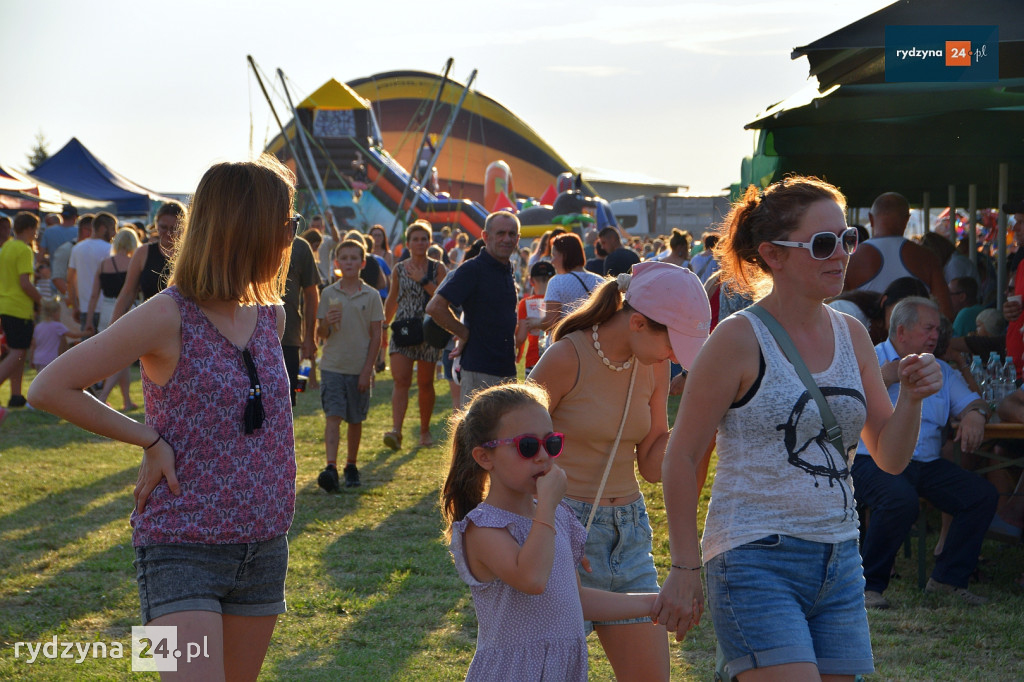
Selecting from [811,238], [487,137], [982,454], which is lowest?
[982,454]

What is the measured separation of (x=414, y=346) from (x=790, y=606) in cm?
727

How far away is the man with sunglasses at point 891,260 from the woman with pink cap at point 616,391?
460 cm

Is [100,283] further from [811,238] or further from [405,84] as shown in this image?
[405,84]

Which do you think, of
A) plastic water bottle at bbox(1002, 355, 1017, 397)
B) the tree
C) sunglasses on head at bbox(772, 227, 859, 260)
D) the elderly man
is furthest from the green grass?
the tree

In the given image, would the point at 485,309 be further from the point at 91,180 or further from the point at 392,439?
the point at 91,180

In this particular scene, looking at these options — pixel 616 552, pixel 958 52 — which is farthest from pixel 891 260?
pixel 616 552

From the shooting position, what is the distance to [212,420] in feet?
8.58

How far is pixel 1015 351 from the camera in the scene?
683 centimetres

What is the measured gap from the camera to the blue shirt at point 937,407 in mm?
6008

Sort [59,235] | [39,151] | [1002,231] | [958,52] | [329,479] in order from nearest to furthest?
[958,52], [329,479], [1002,231], [59,235], [39,151]

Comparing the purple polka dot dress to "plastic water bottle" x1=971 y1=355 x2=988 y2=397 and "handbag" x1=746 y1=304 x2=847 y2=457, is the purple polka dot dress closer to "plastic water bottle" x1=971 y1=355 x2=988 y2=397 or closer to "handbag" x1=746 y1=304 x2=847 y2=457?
"handbag" x1=746 y1=304 x2=847 y2=457

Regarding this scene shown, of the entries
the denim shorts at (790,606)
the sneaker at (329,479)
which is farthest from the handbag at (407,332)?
the denim shorts at (790,606)

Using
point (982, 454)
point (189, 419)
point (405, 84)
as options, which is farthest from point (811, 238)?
point (405, 84)

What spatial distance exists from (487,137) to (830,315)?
5902 cm
